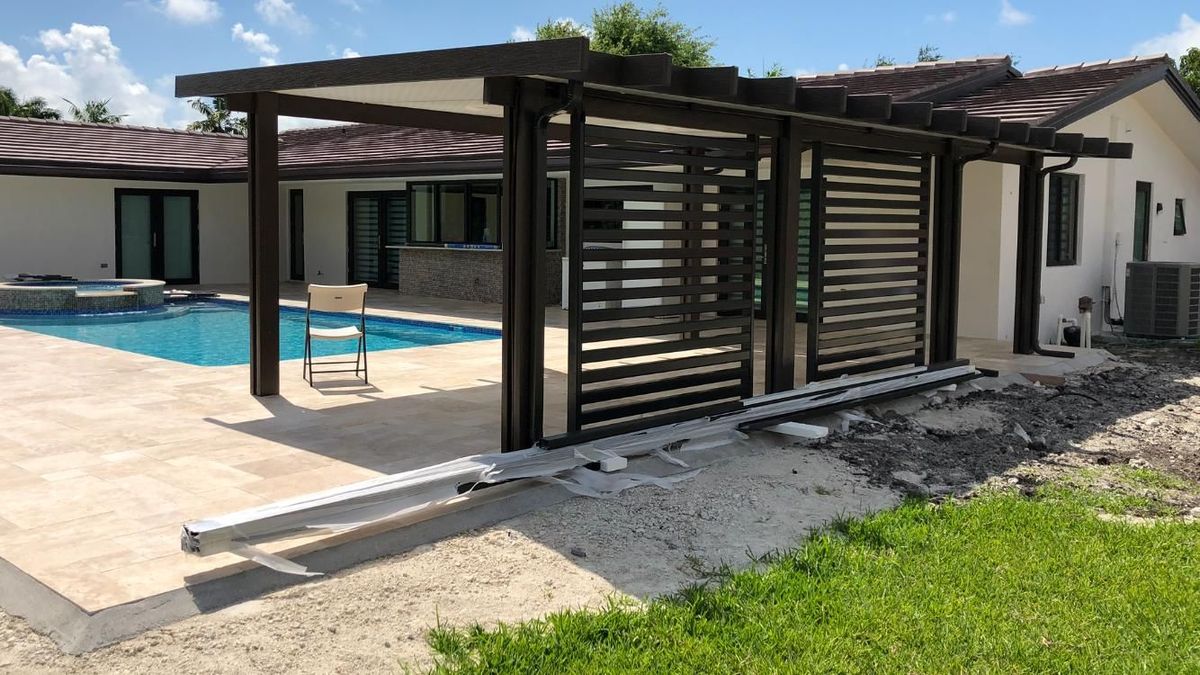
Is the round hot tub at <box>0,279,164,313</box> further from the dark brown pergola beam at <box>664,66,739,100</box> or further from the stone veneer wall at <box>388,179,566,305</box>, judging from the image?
the dark brown pergola beam at <box>664,66,739,100</box>

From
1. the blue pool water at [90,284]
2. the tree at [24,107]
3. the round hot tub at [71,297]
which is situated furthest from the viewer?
the tree at [24,107]

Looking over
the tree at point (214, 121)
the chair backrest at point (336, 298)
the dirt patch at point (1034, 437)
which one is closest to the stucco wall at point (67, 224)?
the chair backrest at point (336, 298)

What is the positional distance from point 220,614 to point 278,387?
4.78 metres

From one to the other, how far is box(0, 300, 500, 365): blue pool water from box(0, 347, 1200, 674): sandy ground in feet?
23.5

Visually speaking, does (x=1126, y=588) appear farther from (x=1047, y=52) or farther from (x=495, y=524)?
(x=1047, y=52)

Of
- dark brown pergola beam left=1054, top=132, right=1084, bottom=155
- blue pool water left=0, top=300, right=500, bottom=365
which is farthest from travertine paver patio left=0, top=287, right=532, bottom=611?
dark brown pergola beam left=1054, top=132, right=1084, bottom=155

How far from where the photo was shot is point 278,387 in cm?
859

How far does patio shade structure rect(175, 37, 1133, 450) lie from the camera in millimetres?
5988

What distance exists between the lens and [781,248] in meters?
8.01

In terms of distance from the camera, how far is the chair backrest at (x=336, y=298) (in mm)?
9281

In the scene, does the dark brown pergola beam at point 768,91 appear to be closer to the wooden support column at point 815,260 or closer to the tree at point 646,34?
the wooden support column at point 815,260

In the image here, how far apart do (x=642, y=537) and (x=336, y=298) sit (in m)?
5.18

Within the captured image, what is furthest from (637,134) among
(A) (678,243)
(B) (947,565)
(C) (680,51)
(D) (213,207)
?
(C) (680,51)

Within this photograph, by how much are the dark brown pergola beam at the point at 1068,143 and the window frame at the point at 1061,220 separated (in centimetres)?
221
